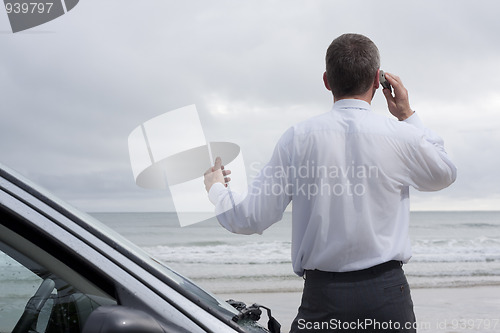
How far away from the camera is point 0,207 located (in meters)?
1.17

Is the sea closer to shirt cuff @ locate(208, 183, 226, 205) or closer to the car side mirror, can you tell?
shirt cuff @ locate(208, 183, 226, 205)

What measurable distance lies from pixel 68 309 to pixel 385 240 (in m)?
1.11

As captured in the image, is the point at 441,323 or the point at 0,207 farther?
the point at 441,323

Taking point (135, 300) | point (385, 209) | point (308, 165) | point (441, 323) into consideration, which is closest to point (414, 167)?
point (385, 209)

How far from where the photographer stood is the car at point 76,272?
3.83 ft

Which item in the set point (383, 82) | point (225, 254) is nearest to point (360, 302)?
point (383, 82)

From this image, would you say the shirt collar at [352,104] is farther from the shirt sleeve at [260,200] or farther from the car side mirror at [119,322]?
the car side mirror at [119,322]

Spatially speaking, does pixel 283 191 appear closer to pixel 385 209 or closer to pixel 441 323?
pixel 385 209

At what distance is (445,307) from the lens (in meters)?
10.1

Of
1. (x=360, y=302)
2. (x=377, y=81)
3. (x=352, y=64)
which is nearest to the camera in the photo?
(x=360, y=302)

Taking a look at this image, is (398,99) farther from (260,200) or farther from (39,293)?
(39,293)

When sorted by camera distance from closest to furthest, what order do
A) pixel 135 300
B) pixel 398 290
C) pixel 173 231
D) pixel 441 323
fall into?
pixel 135 300 < pixel 398 290 < pixel 441 323 < pixel 173 231

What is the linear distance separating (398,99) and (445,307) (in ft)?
29.0

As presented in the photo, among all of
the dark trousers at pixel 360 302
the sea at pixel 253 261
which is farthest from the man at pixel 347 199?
the sea at pixel 253 261
